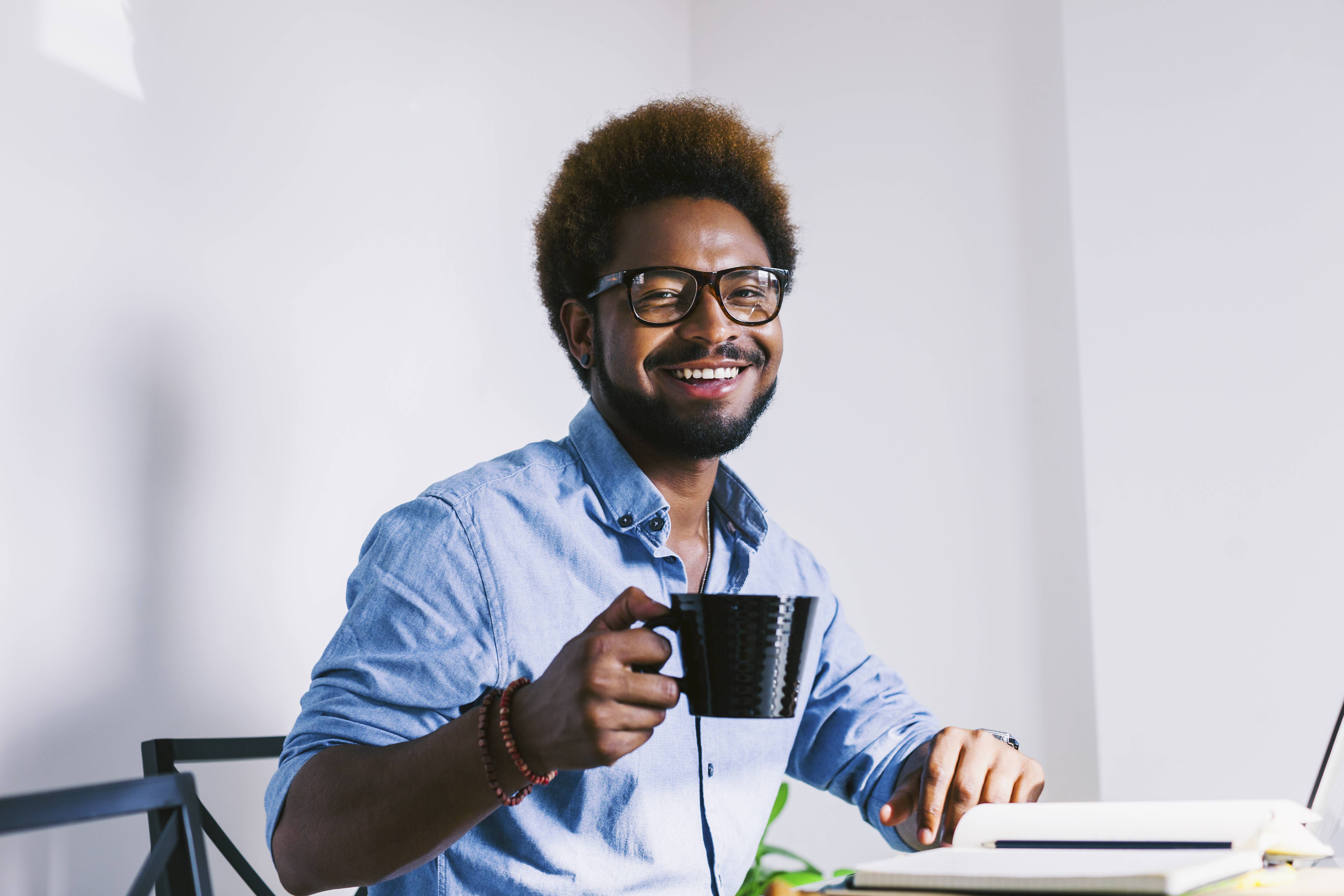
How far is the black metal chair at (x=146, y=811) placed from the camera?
699 mm

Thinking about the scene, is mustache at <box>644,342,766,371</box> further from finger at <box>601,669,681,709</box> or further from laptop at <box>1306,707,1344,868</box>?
laptop at <box>1306,707,1344,868</box>

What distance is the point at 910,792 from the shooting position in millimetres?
1091

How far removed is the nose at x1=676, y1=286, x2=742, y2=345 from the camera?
1.25 m

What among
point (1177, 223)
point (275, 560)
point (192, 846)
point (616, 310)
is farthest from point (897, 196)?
point (192, 846)

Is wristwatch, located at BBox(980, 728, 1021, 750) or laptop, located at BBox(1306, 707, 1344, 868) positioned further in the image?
wristwatch, located at BBox(980, 728, 1021, 750)

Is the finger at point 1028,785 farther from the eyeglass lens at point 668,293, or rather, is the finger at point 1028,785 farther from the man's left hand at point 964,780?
the eyeglass lens at point 668,293

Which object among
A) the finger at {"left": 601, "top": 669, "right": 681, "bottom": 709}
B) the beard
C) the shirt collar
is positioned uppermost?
the beard

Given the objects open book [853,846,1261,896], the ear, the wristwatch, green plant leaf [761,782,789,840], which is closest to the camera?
open book [853,846,1261,896]

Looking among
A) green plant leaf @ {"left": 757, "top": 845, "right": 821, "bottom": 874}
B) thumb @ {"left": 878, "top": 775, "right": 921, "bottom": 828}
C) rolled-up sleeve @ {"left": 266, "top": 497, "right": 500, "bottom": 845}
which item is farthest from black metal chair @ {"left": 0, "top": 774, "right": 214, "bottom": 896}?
green plant leaf @ {"left": 757, "top": 845, "right": 821, "bottom": 874}

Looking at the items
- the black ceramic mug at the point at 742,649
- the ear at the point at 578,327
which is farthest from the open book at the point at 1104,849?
the ear at the point at 578,327

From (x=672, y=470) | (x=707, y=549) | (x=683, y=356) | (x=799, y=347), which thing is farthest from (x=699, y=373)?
(x=799, y=347)

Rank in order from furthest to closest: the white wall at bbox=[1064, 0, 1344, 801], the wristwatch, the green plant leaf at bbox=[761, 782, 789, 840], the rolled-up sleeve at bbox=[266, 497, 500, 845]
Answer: the green plant leaf at bbox=[761, 782, 789, 840]
the white wall at bbox=[1064, 0, 1344, 801]
the wristwatch
the rolled-up sleeve at bbox=[266, 497, 500, 845]

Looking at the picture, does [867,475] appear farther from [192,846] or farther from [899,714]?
[192,846]

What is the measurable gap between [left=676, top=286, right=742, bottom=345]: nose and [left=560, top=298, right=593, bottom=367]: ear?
16cm
